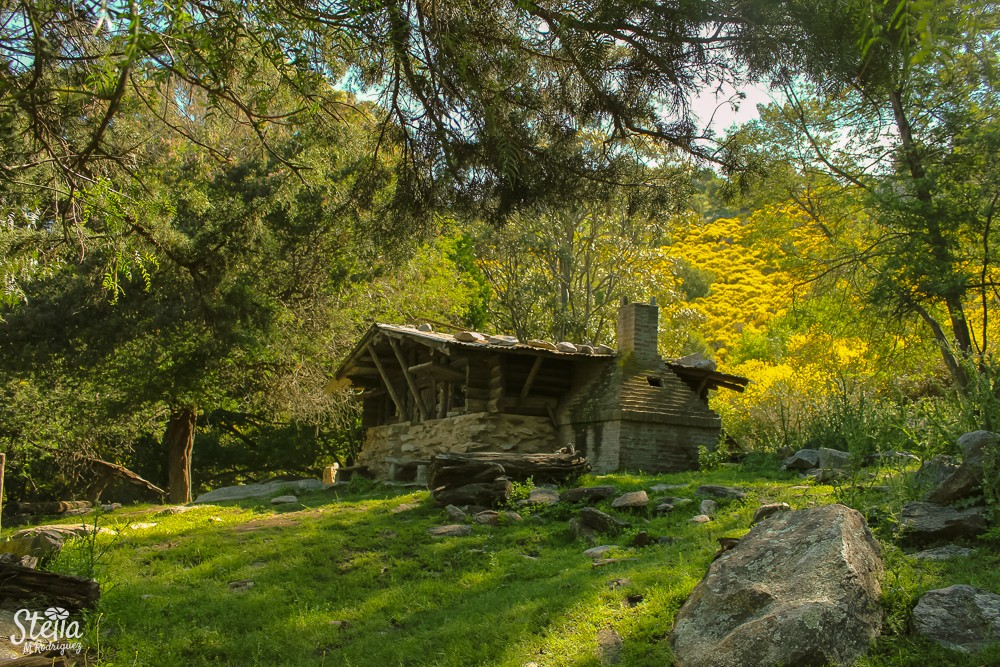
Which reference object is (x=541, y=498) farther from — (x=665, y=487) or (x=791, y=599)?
(x=791, y=599)

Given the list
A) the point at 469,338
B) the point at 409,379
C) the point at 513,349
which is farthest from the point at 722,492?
the point at 409,379

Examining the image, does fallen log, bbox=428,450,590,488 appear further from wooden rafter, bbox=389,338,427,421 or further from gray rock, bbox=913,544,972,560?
gray rock, bbox=913,544,972,560

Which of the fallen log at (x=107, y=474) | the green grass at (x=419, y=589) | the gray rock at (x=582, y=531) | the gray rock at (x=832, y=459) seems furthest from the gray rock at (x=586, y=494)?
the fallen log at (x=107, y=474)

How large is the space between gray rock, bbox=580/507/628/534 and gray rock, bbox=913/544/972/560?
3.83 m

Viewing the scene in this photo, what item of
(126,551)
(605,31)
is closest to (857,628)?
(605,31)

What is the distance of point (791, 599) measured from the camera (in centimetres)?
533

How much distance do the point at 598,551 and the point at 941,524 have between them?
11.1ft

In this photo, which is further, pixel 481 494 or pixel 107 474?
pixel 107 474

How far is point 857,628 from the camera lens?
5172 mm

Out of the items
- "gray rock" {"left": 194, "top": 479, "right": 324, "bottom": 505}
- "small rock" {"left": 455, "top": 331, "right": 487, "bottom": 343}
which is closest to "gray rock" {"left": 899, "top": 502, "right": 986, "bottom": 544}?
"small rock" {"left": 455, "top": 331, "right": 487, "bottom": 343}

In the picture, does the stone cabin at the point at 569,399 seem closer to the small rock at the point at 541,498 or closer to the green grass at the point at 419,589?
the small rock at the point at 541,498

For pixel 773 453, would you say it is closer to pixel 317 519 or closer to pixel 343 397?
pixel 317 519

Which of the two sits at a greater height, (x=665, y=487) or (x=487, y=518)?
(x=665, y=487)

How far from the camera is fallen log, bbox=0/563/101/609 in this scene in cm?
628
